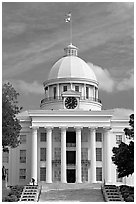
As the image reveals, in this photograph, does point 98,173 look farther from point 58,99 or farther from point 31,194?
point 31,194

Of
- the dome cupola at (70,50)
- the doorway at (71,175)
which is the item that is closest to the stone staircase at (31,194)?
the doorway at (71,175)

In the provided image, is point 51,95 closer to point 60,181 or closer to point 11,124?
point 60,181

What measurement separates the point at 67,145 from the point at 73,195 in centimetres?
1366

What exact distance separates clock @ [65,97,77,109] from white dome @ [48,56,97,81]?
4054 millimetres

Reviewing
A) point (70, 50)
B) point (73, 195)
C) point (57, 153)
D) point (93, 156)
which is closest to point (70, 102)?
point (57, 153)

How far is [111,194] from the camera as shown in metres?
41.1

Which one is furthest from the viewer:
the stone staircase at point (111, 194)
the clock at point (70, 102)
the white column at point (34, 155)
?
the clock at point (70, 102)

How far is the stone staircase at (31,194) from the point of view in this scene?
129 feet

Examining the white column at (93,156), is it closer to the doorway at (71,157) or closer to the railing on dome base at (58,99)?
the doorway at (71,157)

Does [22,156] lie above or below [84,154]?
below

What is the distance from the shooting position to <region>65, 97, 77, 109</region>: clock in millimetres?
58719

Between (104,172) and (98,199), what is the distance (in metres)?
14.5

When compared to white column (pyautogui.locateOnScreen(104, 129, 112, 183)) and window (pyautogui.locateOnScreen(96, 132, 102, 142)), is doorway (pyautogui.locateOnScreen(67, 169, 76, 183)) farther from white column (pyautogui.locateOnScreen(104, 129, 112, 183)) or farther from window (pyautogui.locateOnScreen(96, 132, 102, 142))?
window (pyautogui.locateOnScreen(96, 132, 102, 142))

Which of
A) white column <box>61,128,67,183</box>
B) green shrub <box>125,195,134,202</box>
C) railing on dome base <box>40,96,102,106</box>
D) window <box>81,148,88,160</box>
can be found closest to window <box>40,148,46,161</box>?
white column <box>61,128,67,183</box>
